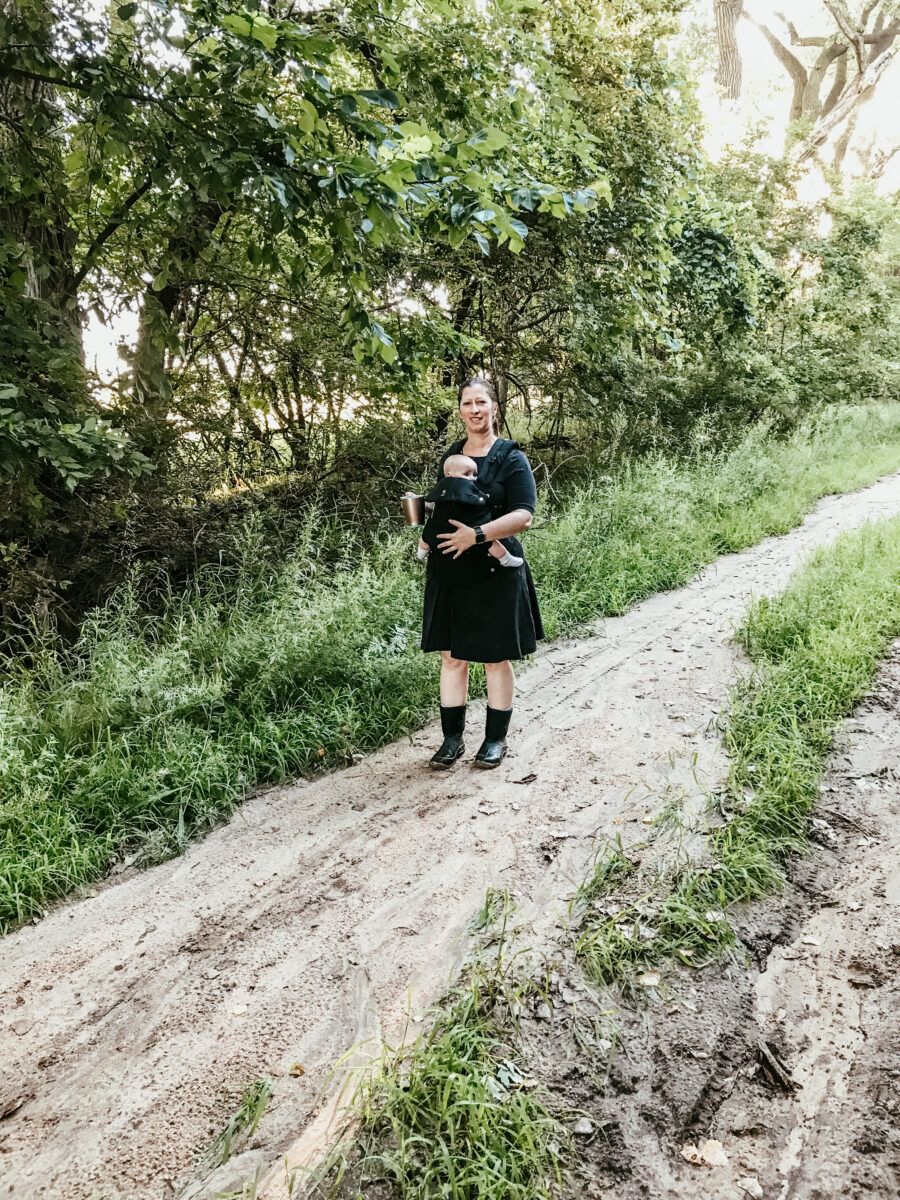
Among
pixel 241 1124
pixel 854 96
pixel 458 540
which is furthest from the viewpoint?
pixel 854 96

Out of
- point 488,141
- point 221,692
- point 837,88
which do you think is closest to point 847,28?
point 837,88

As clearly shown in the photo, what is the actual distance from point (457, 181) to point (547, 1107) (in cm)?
371

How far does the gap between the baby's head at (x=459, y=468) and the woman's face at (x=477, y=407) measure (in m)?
0.21

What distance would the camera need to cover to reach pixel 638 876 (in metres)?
3.20

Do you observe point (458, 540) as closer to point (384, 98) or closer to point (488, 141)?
point (488, 141)

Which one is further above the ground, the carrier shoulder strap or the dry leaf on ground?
the carrier shoulder strap

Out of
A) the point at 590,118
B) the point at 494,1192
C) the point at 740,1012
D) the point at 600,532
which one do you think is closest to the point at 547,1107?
the point at 494,1192

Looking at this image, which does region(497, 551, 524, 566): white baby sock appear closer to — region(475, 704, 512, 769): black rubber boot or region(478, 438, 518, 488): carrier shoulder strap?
region(478, 438, 518, 488): carrier shoulder strap

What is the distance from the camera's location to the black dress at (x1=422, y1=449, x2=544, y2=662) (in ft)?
12.7

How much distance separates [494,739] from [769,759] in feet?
5.08

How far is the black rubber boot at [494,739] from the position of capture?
167 inches

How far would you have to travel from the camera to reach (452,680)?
4246 millimetres

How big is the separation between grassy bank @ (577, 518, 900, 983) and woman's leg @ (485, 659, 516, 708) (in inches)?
44.3

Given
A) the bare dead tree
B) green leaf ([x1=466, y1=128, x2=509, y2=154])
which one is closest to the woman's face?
green leaf ([x1=466, y1=128, x2=509, y2=154])
